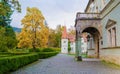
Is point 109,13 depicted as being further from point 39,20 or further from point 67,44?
point 67,44

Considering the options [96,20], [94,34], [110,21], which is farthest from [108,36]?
[94,34]

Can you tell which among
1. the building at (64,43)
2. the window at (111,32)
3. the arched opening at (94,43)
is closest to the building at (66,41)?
the building at (64,43)

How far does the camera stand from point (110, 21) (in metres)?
21.6

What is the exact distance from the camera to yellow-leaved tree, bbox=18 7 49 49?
4078cm

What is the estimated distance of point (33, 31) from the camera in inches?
1634

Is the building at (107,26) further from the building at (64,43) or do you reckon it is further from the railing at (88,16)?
the building at (64,43)

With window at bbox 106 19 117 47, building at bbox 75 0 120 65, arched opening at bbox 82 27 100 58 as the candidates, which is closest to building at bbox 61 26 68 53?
arched opening at bbox 82 27 100 58

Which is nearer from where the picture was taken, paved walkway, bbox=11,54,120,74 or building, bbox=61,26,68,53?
paved walkway, bbox=11,54,120,74

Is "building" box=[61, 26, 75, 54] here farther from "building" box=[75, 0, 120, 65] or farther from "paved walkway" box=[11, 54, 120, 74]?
"paved walkway" box=[11, 54, 120, 74]

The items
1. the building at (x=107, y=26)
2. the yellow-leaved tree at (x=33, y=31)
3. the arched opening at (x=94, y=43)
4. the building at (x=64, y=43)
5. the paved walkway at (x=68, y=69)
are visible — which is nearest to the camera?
the paved walkway at (x=68, y=69)

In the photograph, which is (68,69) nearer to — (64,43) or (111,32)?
(111,32)

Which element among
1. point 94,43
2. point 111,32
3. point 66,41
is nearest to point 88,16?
point 111,32

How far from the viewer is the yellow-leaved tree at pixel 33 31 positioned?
1606 inches

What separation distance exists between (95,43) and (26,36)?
14.0m
